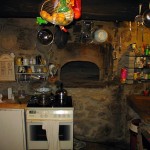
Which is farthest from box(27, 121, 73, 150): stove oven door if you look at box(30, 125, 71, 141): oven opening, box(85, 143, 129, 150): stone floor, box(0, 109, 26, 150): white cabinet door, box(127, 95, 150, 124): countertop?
box(127, 95, 150, 124): countertop

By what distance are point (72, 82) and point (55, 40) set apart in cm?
92

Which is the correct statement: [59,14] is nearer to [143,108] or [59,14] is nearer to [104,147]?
[143,108]

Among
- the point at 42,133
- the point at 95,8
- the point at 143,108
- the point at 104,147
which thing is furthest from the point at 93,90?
the point at 95,8

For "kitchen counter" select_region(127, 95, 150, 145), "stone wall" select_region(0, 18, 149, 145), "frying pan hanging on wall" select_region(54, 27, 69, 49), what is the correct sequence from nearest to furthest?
"kitchen counter" select_region(127, 95, 150, 145) < "frying pan hanging on wall" select_region(54, 27, 69, 49) < "stone wall" select_region(0, 18, 149, 145)

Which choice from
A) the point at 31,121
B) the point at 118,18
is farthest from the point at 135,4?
the point at 31,121

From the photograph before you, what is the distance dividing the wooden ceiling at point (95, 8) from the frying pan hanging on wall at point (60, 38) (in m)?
0.78

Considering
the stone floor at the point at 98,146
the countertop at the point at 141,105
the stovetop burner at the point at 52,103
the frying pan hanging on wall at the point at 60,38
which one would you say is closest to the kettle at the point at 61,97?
the stovetop burner at the point at 52,103

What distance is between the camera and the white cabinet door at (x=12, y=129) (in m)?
3.11

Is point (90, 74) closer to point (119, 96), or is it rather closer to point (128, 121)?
point (119, 96)

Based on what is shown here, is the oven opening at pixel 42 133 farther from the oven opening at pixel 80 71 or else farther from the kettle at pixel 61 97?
the oven opening at pixel 80 71

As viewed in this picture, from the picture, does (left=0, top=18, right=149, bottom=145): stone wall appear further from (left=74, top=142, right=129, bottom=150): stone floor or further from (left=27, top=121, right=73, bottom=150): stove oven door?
(left=27, top=121, right=73, bottom=150): stove oven door

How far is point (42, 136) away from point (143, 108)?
69.0 inches

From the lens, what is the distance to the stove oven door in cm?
312

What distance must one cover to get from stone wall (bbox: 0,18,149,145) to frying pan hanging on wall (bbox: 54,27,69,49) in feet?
0.35
